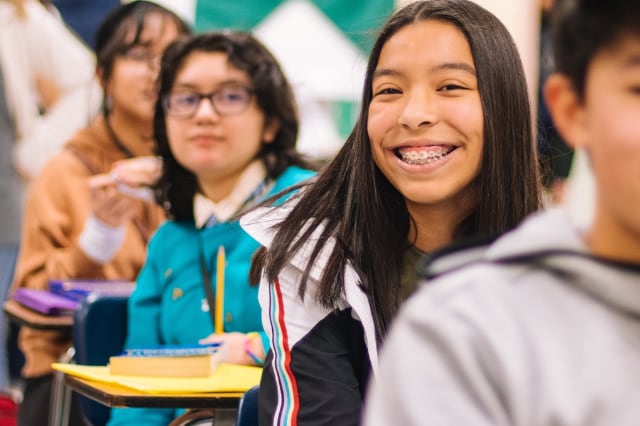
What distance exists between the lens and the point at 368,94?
1.74 m

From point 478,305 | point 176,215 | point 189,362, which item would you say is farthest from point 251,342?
point 478,305

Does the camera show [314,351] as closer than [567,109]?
No

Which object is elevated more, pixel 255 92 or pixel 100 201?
pixel 255 92

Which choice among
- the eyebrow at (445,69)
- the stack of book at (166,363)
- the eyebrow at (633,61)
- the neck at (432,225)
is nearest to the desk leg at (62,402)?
the stack of book at (166,363)

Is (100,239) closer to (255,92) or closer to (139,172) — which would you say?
(139,172)

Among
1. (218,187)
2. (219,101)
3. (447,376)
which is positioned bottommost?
(218,187)

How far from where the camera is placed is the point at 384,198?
1766 millimetres

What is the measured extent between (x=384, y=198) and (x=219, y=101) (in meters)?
1.04

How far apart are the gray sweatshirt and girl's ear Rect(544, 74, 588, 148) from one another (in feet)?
0.28

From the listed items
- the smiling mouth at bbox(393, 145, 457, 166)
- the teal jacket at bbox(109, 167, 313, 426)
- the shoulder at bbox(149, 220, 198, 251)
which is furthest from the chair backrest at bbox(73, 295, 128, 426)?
the smiling mouth at bbox(393, 145, 457, 166)

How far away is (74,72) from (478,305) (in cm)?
383

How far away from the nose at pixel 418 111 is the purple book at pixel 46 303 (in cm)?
138

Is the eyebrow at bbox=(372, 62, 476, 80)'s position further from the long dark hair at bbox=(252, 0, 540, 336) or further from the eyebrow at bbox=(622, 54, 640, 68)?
the eyebrow at bbox=(622, 54, 640, 68)

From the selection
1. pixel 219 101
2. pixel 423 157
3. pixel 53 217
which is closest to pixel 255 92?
pixel 219 101
